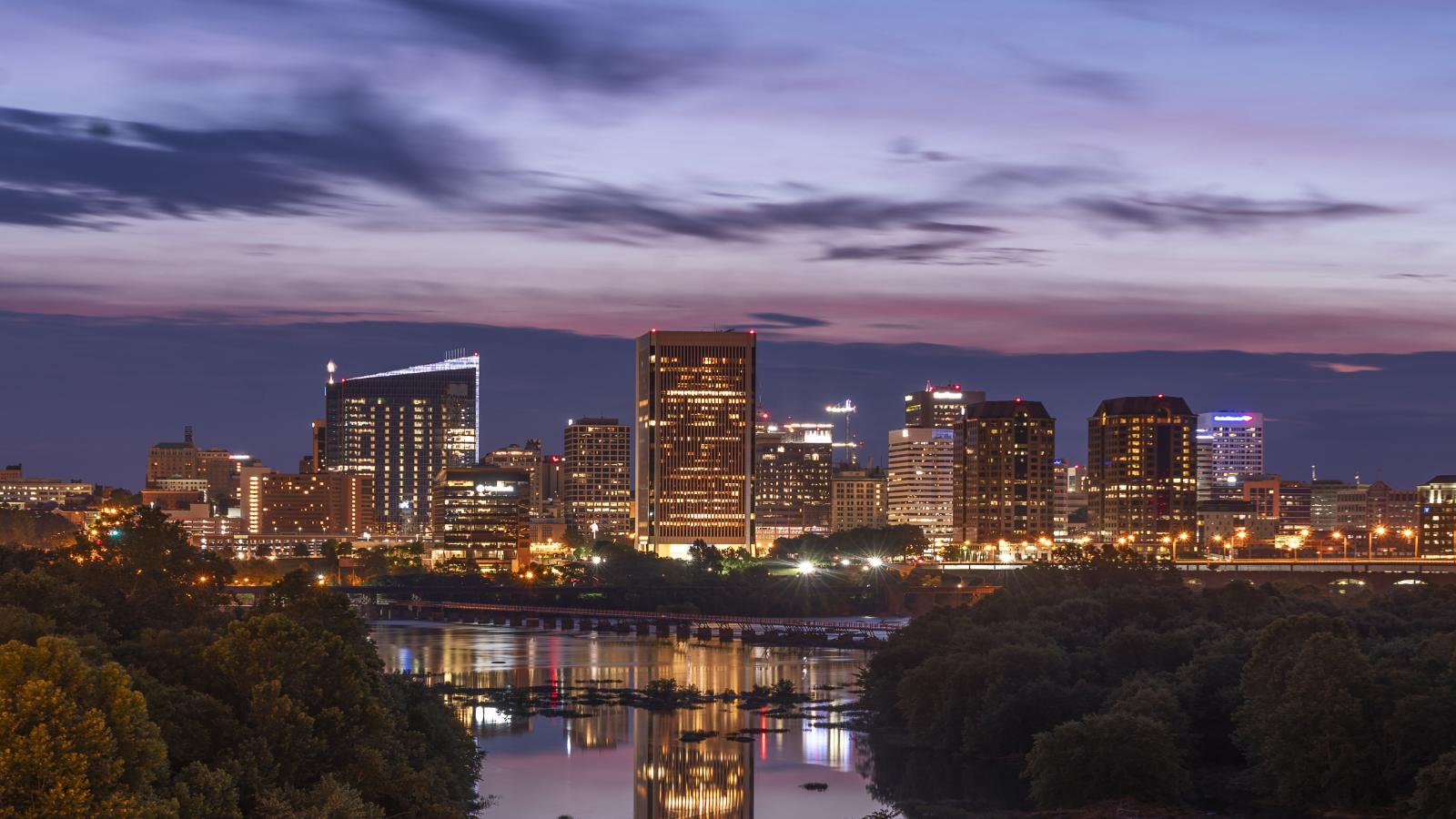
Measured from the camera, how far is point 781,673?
417 ft

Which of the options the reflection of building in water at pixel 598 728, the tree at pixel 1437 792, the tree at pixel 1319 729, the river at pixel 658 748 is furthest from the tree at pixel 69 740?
the reflection of building in water at pixel 598 728

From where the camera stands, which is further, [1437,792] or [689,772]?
[689,772]

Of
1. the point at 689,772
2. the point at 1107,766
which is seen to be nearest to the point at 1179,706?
the point at 1107,766

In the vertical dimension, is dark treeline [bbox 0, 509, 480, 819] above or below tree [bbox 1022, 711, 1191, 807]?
above

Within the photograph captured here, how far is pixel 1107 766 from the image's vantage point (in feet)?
232

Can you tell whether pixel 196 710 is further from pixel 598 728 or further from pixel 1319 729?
pixel 598 728

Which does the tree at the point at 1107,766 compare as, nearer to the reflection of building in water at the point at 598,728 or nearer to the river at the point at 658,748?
the river at the point at 658,748

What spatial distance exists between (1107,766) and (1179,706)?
1150 cm

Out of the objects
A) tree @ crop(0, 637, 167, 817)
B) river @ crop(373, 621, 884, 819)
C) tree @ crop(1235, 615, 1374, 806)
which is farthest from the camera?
river @ crop(373, 621, 884, 819)

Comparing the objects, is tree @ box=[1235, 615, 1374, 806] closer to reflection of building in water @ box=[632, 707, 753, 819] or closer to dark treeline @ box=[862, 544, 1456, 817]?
dark treeline @ box=[862, 544, 1456, 817]

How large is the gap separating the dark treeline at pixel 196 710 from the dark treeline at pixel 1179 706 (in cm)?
2441

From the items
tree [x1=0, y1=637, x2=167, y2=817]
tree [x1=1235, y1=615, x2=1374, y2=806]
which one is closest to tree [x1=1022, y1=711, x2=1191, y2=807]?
tree [x1=1235, y1=615, x2=1374, y2=806]

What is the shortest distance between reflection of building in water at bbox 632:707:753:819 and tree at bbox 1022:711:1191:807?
12.2m

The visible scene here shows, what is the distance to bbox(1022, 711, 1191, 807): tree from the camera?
70.6 meters
